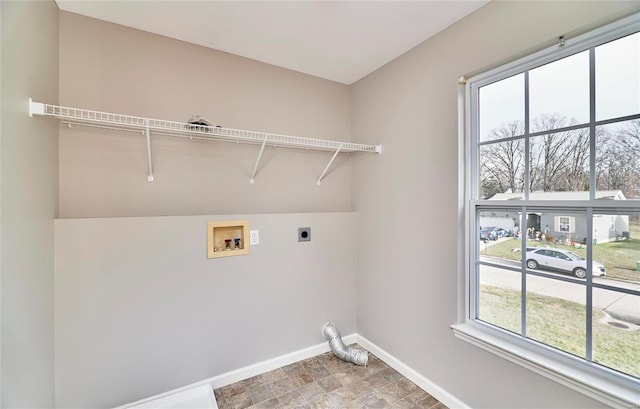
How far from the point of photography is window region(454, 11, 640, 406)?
1144mm

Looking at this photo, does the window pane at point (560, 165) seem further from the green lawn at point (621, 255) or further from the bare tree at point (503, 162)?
the green lawn at point (621, 255)

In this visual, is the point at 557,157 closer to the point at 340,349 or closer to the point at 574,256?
the point at 574,256

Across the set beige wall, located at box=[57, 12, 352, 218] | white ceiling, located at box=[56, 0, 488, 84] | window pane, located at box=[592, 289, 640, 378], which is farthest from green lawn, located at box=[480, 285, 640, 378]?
white ceiling, located at box=[56, 0, 488, 84]

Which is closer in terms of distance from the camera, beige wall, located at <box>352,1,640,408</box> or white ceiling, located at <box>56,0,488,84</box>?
beige wall, located at <box>352,1,640,408</box>

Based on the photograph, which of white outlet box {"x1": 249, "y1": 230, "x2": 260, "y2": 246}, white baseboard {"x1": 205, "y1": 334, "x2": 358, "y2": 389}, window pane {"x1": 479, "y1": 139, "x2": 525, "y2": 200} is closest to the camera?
→ window pane {"x1": 479, "y1": 139, "x2": 525, "y2": 200}

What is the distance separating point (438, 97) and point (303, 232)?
142 centimetres

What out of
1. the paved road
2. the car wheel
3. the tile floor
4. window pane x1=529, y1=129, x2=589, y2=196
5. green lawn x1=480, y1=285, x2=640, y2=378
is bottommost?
the tile floor

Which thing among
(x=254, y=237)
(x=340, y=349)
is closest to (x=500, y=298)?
(x=340, y=349)

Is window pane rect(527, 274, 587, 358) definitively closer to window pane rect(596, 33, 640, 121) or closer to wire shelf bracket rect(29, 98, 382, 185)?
window pane rect(596, 33, 640, 121)

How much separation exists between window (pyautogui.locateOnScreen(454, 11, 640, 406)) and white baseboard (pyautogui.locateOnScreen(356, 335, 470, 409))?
0.46 meters

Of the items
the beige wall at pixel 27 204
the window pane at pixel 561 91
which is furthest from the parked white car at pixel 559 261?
the beige wall at pixel 27 204

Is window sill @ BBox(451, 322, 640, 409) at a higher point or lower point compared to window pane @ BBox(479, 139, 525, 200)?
lower

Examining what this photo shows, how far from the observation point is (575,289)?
1.29 metres

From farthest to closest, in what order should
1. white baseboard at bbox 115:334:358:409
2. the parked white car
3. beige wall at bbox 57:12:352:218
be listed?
white baseboard at bbox 115:334:358:409 → beige wall at bbox 57:12:352:218 → the parked white car
